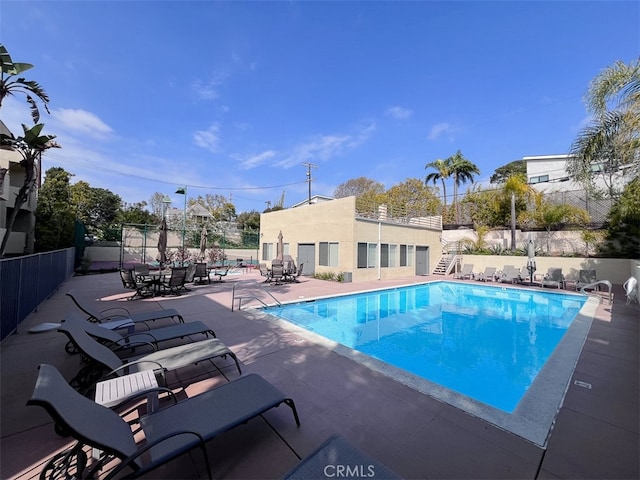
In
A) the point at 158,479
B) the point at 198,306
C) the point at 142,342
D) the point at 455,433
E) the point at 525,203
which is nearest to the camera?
the point at 158,479

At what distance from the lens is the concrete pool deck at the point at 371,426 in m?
2.24

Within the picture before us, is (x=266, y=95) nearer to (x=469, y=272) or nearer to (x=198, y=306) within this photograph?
(x=198, y=306)

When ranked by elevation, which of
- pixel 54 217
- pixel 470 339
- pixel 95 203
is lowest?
pixel 470 339

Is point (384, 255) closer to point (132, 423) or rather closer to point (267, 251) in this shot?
point (267, 251)

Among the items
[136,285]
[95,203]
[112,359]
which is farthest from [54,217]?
[95,203]

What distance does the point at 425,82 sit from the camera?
47.0 feet

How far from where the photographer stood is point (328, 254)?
15539 mm

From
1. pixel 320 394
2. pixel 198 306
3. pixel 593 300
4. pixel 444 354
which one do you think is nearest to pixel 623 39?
pixel 593 300

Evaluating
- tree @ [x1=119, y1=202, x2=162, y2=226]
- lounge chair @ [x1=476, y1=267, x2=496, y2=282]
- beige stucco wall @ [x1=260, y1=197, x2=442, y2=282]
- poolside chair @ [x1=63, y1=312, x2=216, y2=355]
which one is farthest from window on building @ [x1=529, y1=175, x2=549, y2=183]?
tree @ [x1=119, y1=202, x2=162, y2=226]

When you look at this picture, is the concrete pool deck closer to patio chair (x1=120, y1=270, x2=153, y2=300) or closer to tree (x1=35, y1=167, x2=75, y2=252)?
patio chair (x1=120, y1=270, x2=153, y2=300)

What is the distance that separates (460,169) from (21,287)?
30656 millimetres

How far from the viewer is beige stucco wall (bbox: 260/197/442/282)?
571 inches

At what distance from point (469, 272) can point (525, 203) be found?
6.73m

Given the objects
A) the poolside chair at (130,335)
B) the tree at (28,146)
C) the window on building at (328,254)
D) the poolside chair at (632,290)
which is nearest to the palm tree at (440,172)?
the window on building at (328,254)
